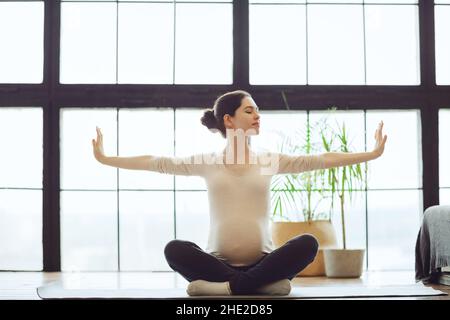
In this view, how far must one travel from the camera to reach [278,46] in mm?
5242

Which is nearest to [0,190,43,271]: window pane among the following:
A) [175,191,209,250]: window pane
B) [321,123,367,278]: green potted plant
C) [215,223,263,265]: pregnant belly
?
[175,191,209,250]: window pane

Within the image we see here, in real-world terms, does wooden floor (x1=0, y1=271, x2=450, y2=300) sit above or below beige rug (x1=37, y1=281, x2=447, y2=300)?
below

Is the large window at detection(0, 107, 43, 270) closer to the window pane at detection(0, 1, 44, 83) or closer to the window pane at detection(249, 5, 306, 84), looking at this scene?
the window pane at detection(0, 1, 44, 83)

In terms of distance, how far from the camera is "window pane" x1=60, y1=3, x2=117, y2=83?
17.0ft

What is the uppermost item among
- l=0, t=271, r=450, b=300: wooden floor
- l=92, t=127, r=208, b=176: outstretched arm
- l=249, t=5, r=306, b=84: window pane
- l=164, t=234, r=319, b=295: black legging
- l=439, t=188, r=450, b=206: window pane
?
l=249, t=5, r=306, b=84: window pane

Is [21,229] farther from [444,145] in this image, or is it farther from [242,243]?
[444,145]

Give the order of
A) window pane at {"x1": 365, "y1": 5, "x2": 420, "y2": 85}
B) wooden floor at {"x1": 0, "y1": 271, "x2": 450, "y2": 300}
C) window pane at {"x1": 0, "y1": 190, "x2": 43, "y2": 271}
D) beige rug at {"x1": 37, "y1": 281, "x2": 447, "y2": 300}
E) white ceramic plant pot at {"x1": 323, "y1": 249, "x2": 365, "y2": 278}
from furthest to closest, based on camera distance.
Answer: window pane at {"x1": 365, "y1": 5, "x2": 420, "y2": 85} < window pane at {"x1": 0, "y1": 190, "x2": 43, "y2": 271} < white ceramic plant pot at {"x1": 323, "y1": 249, "x2": 365, "y2": 278} < wooden floor at {"x1": 0, "y1": 271, "x2": 450, "y2": 300} < beige rug at {"x1": 37, "y1": 281, "x2": 447, "y2": 300}

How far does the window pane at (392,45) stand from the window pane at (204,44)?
97 cm

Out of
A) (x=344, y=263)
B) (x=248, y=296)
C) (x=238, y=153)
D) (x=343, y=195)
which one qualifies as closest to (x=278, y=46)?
(x=343, y=195)

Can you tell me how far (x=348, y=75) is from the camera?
524cm

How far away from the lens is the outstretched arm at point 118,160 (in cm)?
325

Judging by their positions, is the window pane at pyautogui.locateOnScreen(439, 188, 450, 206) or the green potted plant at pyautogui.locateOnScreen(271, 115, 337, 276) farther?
the window pane at pyautogui.locateOnScreen(439, 188, 450, 206)

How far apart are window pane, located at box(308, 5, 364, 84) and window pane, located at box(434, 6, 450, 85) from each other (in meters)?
0.53

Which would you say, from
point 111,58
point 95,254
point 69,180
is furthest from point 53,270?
point 111,58
